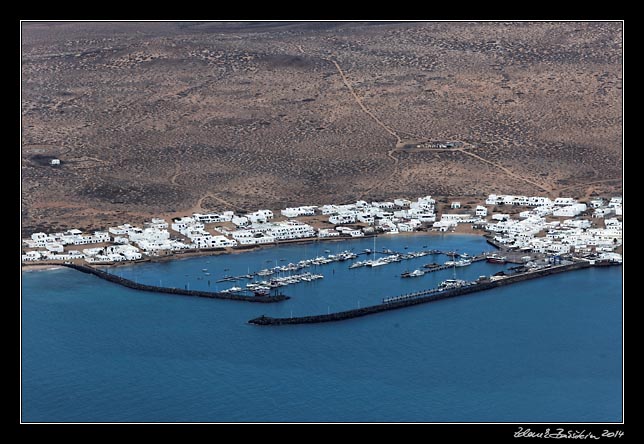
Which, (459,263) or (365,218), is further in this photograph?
(365,218)

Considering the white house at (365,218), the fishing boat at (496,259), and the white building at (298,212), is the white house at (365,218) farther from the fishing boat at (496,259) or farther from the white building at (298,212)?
the fishing boat at (496,259)

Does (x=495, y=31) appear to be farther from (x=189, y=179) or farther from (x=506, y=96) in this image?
(x=189, y=179)

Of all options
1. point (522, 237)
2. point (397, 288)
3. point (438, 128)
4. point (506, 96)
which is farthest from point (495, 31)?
point (397, 288)

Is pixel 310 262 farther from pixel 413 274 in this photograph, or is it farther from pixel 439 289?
pixel 439 289

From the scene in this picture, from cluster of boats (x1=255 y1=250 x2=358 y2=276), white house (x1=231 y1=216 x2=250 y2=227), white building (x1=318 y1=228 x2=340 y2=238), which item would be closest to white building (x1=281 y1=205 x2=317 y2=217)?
white house (x1=231 y1=216 x2=250 y2=227)

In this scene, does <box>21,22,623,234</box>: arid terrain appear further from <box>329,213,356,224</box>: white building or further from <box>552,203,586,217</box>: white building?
<box>329,213,356,224</box>: white building

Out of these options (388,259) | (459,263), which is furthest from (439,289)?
(388,259)

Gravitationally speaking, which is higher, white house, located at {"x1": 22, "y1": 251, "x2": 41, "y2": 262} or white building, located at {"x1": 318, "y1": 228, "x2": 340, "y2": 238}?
white building, located at {"x1": 318, "y1": 228, "x2": 340, "y2": 238}
